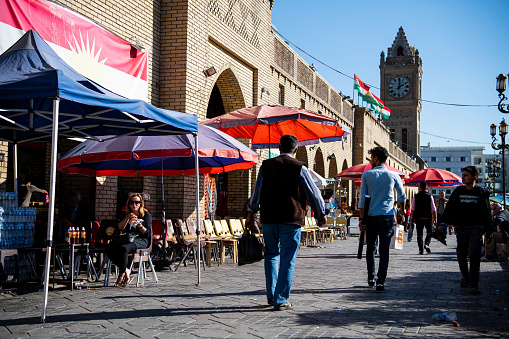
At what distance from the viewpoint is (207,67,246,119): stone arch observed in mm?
16594

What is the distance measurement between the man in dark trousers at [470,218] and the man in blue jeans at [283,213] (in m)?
2.76

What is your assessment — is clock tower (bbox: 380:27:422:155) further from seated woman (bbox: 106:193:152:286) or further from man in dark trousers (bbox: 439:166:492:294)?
seated woman (bbox: 106:193:152:286)

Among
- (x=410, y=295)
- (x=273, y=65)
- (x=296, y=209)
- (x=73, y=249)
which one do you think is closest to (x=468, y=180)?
(x=410, y=295)

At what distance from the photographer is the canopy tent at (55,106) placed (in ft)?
19.1

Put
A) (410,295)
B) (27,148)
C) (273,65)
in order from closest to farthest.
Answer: (410,295) < (27,148) < (273,65)

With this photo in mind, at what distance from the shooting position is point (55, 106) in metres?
5.83

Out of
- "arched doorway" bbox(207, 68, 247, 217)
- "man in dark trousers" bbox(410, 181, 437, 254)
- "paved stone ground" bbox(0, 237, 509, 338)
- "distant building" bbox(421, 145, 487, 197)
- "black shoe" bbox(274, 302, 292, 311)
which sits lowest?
"paved stone ground" bbox(0, 237, 509, 338)

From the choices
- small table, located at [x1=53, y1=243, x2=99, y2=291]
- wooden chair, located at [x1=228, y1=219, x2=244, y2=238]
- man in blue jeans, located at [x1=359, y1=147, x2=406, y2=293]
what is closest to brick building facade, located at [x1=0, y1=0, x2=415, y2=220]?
wooden chair, located at [x1=228, y1=219, x2=244, y2=238]

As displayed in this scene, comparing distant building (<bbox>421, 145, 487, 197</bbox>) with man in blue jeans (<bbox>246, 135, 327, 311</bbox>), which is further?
distant building (<bbox>421, 145, 487, 197</bbox>)

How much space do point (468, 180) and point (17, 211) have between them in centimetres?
649

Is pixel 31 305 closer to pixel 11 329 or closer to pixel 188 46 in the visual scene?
pixel 11 329

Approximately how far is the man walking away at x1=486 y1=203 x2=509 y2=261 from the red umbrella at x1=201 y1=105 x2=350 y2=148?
3.64 metres

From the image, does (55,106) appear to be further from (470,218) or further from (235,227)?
(235,227)

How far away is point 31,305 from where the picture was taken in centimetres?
657
